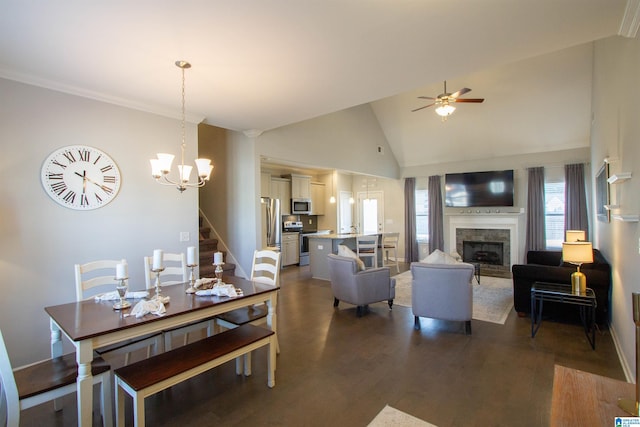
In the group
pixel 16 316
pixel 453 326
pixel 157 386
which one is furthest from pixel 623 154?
pixel 16 316

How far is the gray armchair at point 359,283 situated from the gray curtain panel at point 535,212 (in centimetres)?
467

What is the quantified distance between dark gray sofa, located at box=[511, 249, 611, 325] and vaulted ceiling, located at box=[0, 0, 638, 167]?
2.59 metres

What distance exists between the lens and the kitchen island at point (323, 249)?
261 inches

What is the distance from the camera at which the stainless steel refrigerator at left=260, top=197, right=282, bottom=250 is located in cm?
765

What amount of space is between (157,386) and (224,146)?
15.2 ft

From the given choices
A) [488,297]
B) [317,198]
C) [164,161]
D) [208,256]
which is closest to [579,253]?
[488,297]

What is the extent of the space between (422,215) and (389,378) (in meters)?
6.82

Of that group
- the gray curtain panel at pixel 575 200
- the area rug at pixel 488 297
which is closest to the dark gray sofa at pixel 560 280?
the area rug at pixel 488 297

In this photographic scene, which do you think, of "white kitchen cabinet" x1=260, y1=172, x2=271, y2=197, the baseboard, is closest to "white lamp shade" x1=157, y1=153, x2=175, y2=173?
the baseboard

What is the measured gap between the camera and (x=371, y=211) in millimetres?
9977

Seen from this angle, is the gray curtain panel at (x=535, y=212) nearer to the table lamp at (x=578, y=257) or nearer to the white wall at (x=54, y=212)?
the table lamp at (x=578, y=257)

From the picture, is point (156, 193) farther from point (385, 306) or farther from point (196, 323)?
point (385, 306)

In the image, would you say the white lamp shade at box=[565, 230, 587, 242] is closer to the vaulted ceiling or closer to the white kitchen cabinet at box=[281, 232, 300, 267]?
the vaulted ceiling

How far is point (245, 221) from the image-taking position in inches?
213
